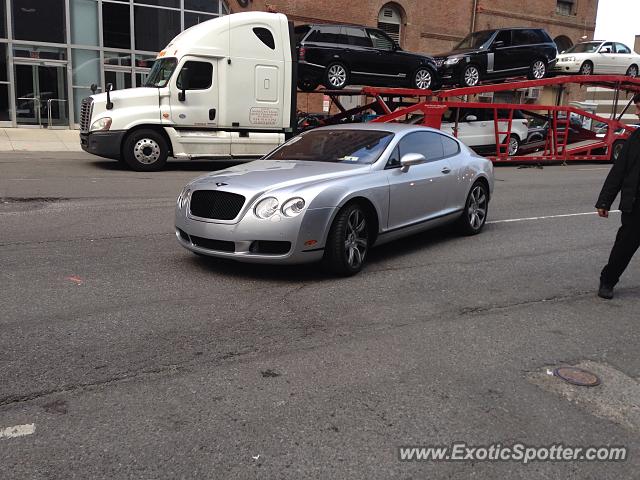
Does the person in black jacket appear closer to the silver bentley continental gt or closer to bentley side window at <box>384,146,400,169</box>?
the silver bentley continental gt

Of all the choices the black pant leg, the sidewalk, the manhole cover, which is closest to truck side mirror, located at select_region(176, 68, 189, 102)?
the sidewalk

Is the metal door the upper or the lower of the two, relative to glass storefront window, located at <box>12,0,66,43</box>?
lower

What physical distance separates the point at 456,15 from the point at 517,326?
105ft

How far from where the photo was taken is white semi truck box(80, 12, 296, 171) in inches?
544

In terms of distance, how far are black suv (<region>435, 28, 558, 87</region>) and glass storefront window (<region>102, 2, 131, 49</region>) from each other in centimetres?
1302

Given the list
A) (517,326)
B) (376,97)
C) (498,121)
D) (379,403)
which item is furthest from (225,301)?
(498,121)

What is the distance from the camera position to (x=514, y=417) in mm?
3398

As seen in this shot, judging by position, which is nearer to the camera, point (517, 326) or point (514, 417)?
point (514, 417)

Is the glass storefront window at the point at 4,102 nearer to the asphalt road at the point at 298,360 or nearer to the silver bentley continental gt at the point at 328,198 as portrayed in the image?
the asphalt road at the point at 298,360

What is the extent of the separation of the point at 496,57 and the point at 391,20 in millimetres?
14377

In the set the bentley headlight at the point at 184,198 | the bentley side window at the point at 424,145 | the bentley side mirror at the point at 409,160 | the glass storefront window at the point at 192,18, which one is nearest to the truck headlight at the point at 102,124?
the bentley headlight at the point at 184,198

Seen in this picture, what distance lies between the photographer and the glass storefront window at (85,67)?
24422mm

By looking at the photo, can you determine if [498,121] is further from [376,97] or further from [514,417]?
[514,417]

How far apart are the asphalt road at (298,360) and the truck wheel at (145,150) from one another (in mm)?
6664
